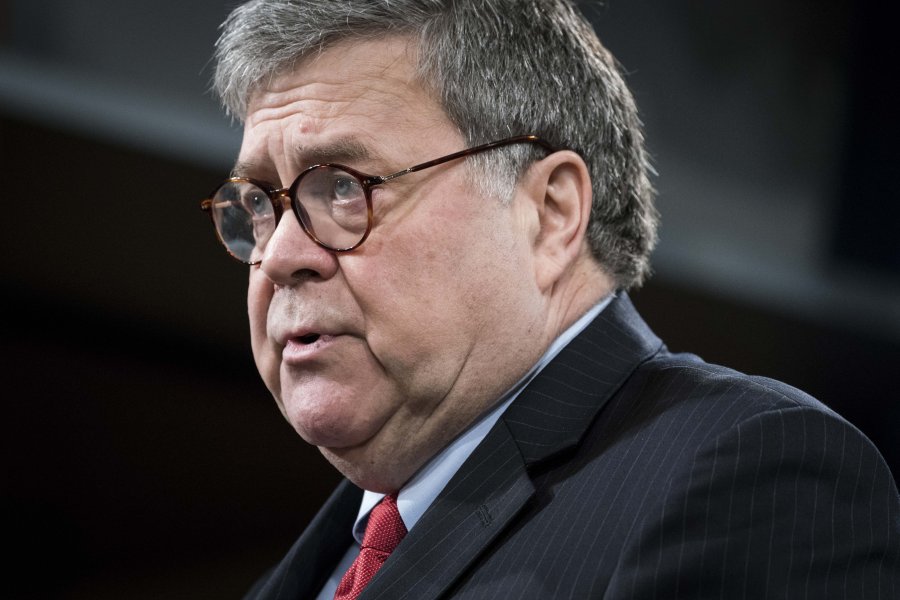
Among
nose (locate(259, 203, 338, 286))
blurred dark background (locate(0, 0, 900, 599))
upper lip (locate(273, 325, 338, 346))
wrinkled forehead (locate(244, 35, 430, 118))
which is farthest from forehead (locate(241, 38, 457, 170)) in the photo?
blurred dark background (locate(0, 0, 900, 599))

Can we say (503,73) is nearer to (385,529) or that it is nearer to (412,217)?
(412,217)

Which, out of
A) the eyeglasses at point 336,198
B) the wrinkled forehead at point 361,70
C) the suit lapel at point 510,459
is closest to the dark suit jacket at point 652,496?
the suit lapel at point 510,459

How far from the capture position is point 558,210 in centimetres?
156

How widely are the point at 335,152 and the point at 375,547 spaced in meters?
0.60

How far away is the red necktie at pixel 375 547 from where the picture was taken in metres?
1.53

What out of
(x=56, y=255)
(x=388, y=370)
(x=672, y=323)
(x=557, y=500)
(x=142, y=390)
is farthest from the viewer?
(x=672, y=323)

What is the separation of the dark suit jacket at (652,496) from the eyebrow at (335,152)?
417mm

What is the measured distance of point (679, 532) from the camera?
1.13m

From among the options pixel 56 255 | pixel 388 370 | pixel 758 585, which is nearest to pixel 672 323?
pixel 56 255

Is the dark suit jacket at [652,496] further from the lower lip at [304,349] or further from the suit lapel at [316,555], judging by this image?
the suit lapel at [316,555]

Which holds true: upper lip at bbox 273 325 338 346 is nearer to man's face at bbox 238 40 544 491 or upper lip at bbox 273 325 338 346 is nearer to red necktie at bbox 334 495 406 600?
man's face at bbox 238 40 544 491

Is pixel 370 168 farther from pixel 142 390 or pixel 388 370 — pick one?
pixel 142 390

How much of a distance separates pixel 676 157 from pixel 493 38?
235cm

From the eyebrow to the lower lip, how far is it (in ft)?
0.84
